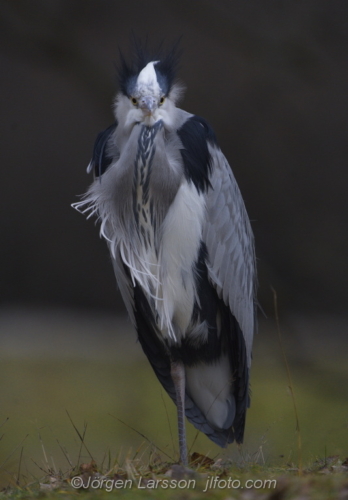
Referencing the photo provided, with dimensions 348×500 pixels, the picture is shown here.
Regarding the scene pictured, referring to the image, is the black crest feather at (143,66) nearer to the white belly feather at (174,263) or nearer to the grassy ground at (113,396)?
the white belly feather at (174,263)

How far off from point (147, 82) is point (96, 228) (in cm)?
350

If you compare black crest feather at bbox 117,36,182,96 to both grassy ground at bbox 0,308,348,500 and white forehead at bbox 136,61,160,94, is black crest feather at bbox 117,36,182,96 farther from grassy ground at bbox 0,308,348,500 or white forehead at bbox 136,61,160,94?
grassy ground at bbox 0,308,348,500

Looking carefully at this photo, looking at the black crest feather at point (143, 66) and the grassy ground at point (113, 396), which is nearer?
the black crest feather at point (143, 66)

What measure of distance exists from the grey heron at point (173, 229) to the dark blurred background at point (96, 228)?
69.2 inches

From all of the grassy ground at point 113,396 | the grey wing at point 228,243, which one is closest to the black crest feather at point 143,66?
the grey wing at point 228,243

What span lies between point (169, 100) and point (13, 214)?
134 inches

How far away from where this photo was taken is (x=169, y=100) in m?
2.64

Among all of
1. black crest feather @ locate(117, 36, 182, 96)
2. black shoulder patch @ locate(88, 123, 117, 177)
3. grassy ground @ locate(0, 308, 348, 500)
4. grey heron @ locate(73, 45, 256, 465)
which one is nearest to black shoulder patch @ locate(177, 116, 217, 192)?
grey heron @ locate(73, 45, 256, 465)

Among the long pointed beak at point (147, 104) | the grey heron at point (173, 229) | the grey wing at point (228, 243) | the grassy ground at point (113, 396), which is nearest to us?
the long pointed beak at point (147, 104)

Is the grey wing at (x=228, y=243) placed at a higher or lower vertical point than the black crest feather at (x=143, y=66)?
lower

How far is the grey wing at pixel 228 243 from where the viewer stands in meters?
2.77

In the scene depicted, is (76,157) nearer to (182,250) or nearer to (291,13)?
(291,13)

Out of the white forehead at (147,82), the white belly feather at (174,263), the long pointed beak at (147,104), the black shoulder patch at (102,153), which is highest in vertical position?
the white forehead at (147,82)

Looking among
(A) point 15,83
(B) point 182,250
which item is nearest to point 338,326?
(A) point 15,83
